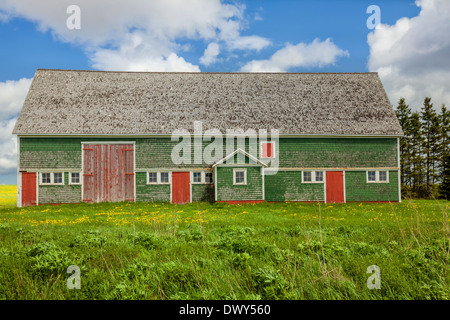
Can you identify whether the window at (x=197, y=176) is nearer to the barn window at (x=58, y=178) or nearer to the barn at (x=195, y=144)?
the barn at (x=195, y=144)

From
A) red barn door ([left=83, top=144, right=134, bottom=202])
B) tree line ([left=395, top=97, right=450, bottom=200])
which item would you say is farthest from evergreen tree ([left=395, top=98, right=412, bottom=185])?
red barn door ([left=83, top=144, right=134, bottom=202])

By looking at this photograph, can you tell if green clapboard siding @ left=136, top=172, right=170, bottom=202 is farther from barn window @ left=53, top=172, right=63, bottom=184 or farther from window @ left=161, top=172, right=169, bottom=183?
barn window @ left=53, top=172, right=63, bottom=184

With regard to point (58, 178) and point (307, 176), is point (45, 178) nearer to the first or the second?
point (58, 178)

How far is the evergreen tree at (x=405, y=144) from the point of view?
41.9m

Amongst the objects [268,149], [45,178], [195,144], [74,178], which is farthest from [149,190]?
[268,149]

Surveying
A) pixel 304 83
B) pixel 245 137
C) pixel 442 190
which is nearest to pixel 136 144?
pixel 245 137

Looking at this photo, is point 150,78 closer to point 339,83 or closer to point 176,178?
point 176,178

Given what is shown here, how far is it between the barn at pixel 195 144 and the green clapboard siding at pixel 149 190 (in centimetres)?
7

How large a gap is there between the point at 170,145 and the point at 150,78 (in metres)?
7.78

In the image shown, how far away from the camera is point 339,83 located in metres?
28.9

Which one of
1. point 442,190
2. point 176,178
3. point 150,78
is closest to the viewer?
point 176,178

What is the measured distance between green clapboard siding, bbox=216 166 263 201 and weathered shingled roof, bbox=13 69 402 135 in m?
3.68

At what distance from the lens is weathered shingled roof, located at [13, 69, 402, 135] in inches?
957
